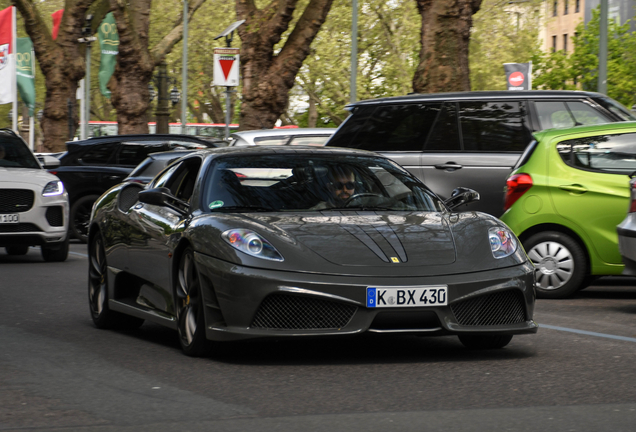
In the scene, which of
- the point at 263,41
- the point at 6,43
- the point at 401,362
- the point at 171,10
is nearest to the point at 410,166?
the point at 401,362

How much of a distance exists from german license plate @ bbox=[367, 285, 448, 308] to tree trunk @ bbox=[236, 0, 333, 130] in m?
20.3

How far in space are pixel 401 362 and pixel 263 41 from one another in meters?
20.2

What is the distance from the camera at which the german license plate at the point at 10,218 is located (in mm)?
14797

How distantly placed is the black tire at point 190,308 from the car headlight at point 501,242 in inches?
67.3

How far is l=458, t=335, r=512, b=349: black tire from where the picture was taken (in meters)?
7.21

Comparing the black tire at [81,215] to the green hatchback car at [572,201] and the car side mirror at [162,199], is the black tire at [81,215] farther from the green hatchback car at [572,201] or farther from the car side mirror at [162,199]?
the car side mirror at [162,199]

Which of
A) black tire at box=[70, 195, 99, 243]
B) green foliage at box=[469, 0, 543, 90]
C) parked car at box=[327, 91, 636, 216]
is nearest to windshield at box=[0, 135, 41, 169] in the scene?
black tire at box=[70, 195, 99, 243]

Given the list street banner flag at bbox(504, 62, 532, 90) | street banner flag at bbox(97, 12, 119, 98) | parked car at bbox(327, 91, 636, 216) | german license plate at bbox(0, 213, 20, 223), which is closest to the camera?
parked car at bbox(327, 91, 636, 216)

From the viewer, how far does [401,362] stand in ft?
22.4

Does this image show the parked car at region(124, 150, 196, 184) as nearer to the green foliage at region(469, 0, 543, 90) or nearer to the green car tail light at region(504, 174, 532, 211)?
the green car tail light at region(504, 174, 532, 211)

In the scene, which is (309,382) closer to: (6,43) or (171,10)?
(6,43)

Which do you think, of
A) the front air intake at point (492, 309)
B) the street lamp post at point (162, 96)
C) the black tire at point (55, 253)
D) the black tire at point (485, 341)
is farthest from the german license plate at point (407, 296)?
the street lamp post at point (162, 96)

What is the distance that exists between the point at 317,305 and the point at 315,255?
273 mm

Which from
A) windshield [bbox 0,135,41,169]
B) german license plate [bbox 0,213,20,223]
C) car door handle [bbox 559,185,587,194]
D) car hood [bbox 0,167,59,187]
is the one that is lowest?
german license plate [bbox 0,213,20,223]
